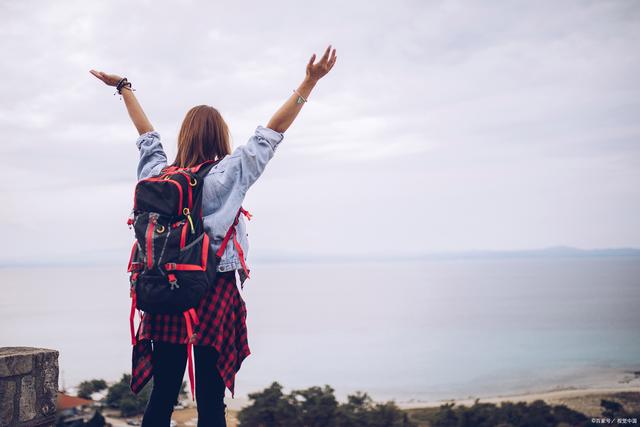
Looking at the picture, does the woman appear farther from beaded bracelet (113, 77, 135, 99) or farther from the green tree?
the green tree

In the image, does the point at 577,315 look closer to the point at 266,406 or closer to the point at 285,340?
the point at 285,340

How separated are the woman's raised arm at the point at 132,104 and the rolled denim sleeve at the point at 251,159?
27.8 inches

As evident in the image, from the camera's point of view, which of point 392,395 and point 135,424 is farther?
point 392,395

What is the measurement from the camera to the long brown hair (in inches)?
86.5

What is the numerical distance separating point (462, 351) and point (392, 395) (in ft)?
69.2

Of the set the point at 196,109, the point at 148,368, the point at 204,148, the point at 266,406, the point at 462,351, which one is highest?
the point at 196,109

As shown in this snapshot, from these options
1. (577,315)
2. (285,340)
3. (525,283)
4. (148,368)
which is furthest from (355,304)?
(148,368)

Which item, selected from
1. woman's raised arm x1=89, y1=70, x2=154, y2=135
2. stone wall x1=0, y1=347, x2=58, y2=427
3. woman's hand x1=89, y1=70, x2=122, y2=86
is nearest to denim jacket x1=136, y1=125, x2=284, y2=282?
woman's raised arm x1=89, y1=70, x2=154, y2=135

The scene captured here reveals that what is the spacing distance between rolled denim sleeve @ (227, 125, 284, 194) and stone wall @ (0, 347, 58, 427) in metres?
1.60

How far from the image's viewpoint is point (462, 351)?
49688mm

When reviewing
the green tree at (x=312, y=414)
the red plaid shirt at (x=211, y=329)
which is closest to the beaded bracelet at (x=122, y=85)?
the red plaid shirt at (x=211, y=329)

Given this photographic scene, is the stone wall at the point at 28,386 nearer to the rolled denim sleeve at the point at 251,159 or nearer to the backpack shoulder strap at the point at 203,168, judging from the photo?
the backpack shoulder strap at the point at 203,168

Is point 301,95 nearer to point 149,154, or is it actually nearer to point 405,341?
point 149,154

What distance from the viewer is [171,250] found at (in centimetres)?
187
